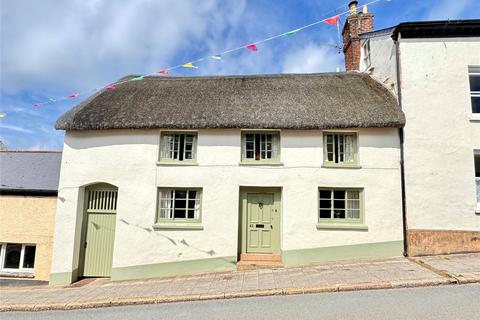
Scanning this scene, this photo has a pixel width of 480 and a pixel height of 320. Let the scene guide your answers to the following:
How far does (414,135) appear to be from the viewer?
9375 millimetres

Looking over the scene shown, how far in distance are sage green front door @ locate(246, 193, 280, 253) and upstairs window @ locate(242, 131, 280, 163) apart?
3.92 ft

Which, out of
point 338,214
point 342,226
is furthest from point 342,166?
point 342,226

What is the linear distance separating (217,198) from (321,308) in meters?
4.60

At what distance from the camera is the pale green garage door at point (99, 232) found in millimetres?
9945

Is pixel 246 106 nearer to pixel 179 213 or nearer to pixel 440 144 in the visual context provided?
pixel 179 213

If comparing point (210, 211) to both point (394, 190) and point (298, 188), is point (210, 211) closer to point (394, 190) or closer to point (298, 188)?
point (298, 188)

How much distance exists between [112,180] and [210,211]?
3.28 meters

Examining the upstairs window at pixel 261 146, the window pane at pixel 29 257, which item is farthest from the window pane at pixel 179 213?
the window pane at pixel 29 257

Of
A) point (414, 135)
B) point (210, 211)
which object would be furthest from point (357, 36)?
point (210, 211)

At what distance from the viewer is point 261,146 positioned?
996 centimetres

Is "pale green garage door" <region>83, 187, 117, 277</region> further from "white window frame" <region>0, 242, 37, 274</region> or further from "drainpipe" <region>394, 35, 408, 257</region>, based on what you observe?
"drainpipe" <region>394, 35, 408, 257</region>

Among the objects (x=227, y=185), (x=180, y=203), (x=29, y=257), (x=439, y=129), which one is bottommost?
(x=29, y=257)

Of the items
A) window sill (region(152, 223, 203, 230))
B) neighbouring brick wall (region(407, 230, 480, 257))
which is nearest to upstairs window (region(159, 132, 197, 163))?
window sill (region(152, 223, 203, 230))

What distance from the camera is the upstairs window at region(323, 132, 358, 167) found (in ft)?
31.8
